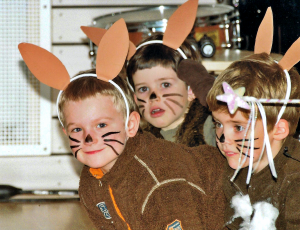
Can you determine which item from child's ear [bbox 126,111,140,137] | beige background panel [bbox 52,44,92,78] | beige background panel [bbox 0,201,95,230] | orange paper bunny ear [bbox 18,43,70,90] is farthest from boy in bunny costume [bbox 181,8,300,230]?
beige background panel [bbox 52,44,92,78]

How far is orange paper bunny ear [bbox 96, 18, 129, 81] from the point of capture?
1126 millimetres

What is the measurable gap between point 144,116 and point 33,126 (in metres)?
0.99

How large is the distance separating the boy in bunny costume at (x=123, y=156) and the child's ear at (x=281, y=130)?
230 millimetres

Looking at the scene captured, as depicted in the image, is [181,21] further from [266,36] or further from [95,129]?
[95,129]

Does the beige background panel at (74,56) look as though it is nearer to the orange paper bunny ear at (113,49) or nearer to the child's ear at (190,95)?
the child's ear at (190,95)

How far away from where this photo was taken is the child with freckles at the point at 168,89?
1451 millimetres

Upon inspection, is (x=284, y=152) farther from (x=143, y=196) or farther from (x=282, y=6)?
(x=282, y=6)

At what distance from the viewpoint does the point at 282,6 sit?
147 centimetres

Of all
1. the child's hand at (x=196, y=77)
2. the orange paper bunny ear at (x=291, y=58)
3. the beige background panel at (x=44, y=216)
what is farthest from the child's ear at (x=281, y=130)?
the beige background panel at (x=44, y=216)

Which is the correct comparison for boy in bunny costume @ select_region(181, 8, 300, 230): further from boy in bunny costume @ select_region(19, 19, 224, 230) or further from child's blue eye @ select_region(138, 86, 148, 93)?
child's blue eye @ select_region(138, 86, 148, 93)

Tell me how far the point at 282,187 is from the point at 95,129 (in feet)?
1.83

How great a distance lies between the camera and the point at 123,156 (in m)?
1.16

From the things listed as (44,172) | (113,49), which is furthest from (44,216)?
(113,49)

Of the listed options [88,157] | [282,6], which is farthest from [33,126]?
[282,6]
